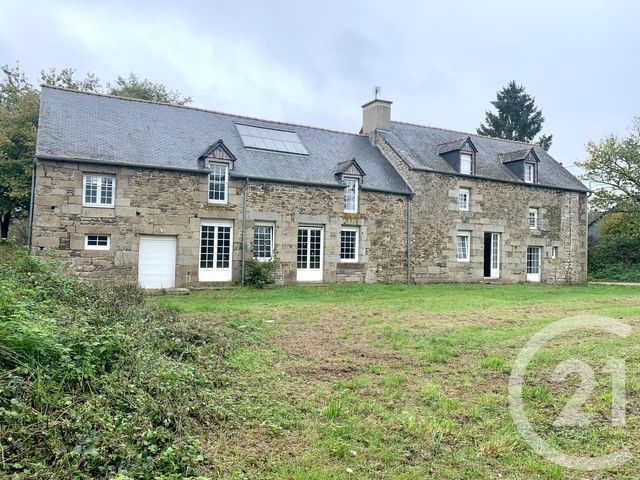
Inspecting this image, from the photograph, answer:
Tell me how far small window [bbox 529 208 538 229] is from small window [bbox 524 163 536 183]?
1428mm

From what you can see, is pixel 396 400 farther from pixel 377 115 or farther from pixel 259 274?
pixel 377 115

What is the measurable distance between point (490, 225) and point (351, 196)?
7.31 m

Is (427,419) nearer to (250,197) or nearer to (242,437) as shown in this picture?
(242,437)

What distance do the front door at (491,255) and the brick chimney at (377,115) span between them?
7.05m

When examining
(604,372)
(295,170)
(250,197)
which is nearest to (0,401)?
(604,372)

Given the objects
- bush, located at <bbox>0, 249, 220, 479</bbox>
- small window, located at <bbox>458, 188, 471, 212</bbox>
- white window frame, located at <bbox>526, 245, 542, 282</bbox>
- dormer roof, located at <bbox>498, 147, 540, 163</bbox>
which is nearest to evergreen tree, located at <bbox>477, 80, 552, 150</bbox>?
dormer roof, located at <bbox>498, 147, 540, 163</bbox>

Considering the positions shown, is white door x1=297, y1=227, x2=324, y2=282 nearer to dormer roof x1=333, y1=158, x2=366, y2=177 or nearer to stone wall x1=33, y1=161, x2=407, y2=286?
stone wall x1=33, y1=161, x2=407, y2=286

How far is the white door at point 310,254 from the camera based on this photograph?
1880cm

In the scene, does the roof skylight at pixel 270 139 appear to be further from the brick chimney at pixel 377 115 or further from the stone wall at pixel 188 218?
the brick chimney at pixel 377 115

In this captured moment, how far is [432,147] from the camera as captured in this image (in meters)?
23.9

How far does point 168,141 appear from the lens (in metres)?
17.6

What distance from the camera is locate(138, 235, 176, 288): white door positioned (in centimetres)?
1622

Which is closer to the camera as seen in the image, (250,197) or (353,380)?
(353,380)

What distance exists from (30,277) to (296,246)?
10449mm
